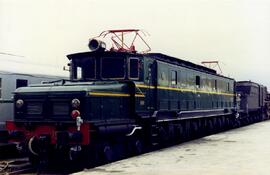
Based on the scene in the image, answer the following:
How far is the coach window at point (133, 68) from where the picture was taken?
12352mm

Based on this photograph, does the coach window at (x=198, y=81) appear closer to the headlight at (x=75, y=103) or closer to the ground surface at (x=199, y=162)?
the ground surface at (x=199, y=162)

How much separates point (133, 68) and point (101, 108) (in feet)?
6.66

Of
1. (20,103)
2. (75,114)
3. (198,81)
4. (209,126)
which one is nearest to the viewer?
(75,114)

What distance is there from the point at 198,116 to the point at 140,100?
685cm

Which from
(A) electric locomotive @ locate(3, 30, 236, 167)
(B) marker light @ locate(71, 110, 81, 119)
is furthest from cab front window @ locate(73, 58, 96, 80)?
(B) marker light @ locate(71, 110, 81, 119)

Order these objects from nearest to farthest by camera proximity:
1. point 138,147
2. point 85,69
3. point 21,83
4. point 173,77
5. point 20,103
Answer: point 20,103 < point 85,69 < point 138,147 < point 21,83 < point 173,77

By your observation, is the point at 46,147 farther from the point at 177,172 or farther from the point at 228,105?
the point at 228,105

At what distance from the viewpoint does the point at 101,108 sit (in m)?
11.0

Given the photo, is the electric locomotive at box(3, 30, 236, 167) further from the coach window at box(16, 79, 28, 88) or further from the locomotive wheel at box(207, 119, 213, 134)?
the locomotive wheel at box(207, 119, 213, 134)

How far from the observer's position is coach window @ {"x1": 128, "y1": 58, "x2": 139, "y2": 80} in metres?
12.4

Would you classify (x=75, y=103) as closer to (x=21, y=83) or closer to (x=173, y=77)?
(x=21, y=83)

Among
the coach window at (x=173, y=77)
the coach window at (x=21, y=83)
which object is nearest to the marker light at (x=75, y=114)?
the coach window at (x=21, y=83)

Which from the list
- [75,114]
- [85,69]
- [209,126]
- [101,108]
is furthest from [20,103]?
[209,126]

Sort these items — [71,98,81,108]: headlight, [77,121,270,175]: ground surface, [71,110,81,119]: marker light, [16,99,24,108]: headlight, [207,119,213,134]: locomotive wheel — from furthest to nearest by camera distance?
[207,119,213,134]: locomotive wheel, [16,99,24,108]: headlight, [71,98,81,108]: headlight, [71,110,81,119]: marker light, [77,121,270,175]: ground surface
